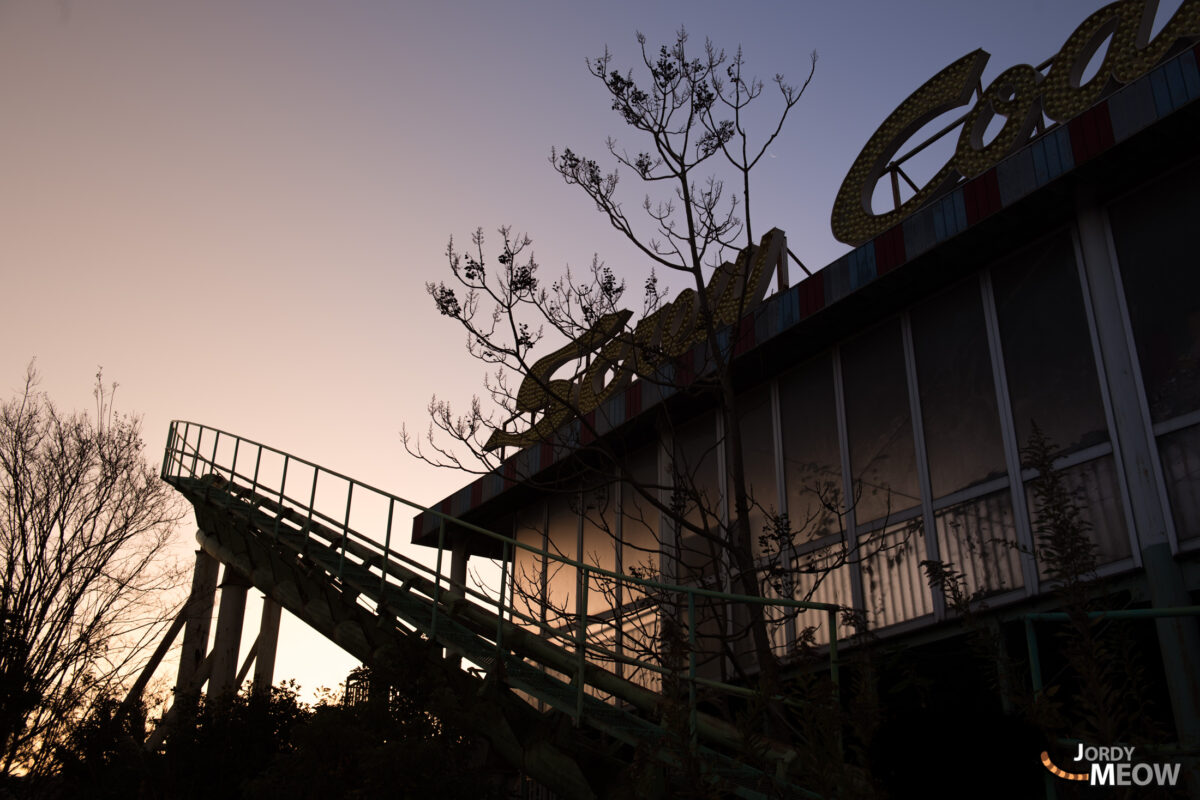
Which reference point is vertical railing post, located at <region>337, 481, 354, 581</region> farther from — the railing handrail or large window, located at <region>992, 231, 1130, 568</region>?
large window, located at <region>992, 231, 1130, 568</region>

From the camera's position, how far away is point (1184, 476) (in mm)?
8281

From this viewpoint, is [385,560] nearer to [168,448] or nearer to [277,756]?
[277,756]

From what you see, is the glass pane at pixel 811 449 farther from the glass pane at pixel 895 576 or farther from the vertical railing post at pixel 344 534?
the vertical railing post at pixel 344 534

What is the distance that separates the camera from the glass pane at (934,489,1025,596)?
9297mm

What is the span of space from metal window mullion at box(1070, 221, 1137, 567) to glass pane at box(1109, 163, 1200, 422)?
26 centimetres

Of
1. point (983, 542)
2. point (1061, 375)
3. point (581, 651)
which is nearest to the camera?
point (581, 651)

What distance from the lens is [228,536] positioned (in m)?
14.3

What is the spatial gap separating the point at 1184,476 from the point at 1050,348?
189 cm

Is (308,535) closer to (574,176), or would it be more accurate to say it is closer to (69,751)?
(69,751)

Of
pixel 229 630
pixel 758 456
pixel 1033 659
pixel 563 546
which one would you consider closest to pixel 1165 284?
pixel 758 456

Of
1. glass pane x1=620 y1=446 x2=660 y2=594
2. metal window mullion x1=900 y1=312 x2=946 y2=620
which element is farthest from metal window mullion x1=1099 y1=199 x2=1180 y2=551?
glass pane x1=620 y1=446 x2=660 y2=594

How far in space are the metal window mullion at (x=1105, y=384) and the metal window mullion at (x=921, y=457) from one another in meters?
1.89

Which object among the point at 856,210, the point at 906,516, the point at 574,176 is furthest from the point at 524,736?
the point at 856,210

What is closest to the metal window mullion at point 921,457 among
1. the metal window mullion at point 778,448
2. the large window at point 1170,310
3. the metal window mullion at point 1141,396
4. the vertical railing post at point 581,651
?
the metal window mullion at point 778,448
